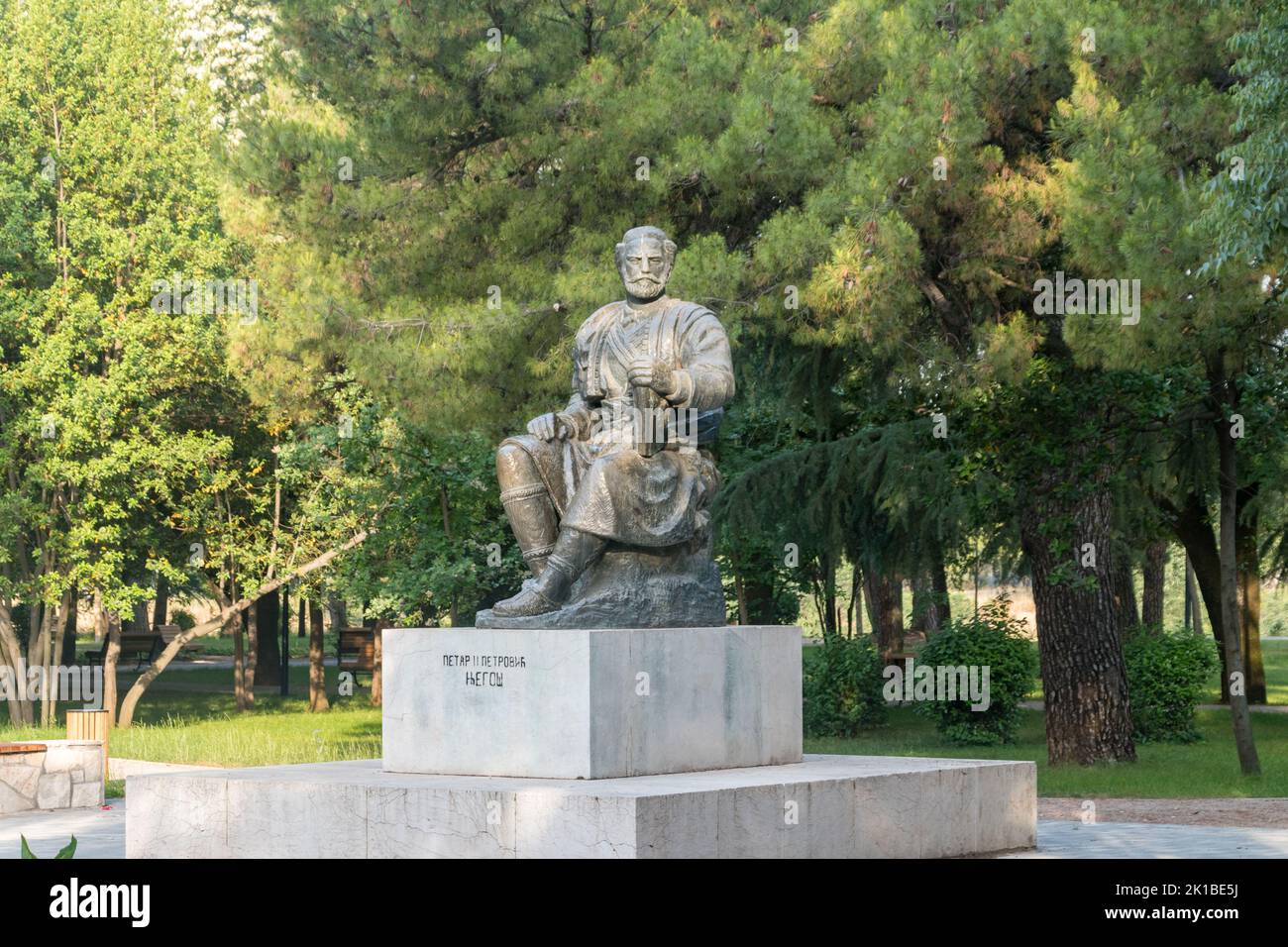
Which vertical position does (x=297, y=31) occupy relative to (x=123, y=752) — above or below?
above

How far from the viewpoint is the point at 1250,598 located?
2616 centimetres

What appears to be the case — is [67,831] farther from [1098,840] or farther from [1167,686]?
[1167,686]

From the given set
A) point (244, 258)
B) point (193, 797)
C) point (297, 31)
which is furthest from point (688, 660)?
point (244, 258)

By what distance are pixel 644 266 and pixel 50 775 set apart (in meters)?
7.08

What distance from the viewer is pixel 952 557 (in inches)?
814

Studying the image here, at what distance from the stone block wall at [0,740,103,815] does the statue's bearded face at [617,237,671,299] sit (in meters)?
6.79

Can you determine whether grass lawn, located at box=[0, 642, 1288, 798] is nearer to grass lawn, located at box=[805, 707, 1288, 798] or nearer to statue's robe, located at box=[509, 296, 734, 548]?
grass lawn, located at box=[805, 707, 1288, 798]

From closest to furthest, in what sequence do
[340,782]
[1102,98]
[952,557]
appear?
[340,782]
[1102,98]
[952,557]

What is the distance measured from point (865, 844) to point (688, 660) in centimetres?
127

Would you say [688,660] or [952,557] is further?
[952,557]

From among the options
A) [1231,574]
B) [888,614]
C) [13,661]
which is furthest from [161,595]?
[1231,574]

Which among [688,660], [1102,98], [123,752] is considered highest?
[1102,98]

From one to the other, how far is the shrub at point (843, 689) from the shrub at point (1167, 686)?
3218mm

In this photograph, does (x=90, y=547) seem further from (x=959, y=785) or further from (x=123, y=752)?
(x=959, y=785)
